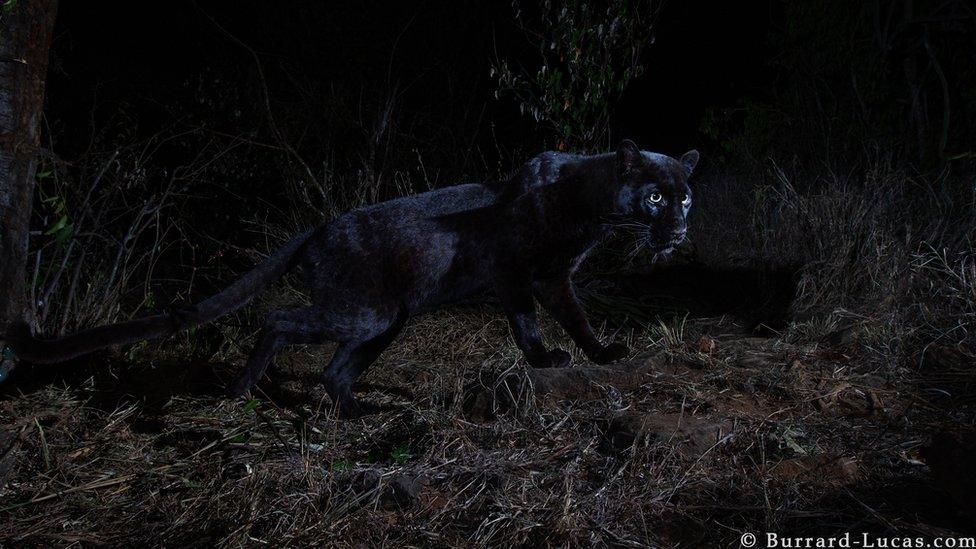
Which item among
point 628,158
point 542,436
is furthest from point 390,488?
point 628,158

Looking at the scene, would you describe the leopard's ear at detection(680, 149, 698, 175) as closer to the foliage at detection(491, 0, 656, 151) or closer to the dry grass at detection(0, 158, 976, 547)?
the dry grass at detection(0, 158, 976, 547)

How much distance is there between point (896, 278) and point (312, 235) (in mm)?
4235

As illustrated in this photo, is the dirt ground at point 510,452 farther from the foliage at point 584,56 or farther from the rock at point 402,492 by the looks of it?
the foliage at point 584,56

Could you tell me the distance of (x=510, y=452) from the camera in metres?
3.14

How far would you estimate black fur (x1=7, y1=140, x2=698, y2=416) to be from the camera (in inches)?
147

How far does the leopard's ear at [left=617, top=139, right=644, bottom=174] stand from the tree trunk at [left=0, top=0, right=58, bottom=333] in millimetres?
3147

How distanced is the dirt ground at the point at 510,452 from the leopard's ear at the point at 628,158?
117 centimetres

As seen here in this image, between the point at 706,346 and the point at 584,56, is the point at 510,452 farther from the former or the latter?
the point at 584,56

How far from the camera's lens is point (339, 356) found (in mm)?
3904

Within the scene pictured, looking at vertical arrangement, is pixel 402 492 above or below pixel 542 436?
above

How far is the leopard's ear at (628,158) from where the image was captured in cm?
405

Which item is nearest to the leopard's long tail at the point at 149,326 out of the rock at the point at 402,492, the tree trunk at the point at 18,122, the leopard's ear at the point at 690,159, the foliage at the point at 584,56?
the tree trunk at the point at 18,122

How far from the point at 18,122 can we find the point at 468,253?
2.42m

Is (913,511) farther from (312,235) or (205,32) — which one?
(205,32)
